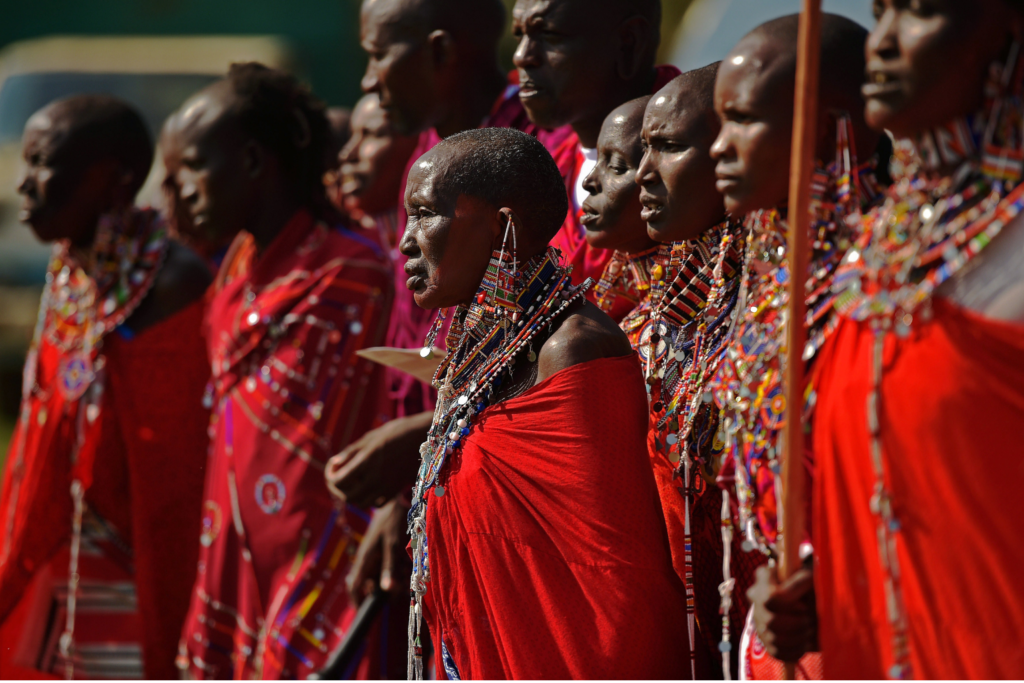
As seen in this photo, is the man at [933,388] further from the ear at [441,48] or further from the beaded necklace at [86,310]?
the beaded necklace at [86,310]

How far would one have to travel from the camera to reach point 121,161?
580 centimetres

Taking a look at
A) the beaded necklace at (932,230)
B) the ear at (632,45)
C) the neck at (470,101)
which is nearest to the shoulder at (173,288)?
the neck at (470,101)

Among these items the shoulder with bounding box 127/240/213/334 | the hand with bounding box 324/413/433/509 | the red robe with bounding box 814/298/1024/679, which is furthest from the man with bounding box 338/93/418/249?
the red robe with bounding box 814/298/1024/679

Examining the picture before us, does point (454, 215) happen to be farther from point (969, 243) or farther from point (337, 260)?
point (337, 260)

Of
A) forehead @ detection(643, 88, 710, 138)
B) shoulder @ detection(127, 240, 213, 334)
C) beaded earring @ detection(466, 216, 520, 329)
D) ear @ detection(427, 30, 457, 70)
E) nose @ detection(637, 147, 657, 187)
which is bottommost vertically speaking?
beaded earring @ detection(466, 216, 520, 329)

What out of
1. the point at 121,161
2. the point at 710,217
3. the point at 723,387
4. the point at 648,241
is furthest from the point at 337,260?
the point at 723,387

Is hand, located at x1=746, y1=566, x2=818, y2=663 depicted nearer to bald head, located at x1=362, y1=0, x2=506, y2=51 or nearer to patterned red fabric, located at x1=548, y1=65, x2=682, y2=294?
patterned red fabric, located at x1=548, y1=65, x2=682, y2=294

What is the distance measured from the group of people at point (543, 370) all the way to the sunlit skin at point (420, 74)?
1cm

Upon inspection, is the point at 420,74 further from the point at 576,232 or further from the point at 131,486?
the point at 131,486

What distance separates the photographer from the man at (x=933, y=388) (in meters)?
2.18

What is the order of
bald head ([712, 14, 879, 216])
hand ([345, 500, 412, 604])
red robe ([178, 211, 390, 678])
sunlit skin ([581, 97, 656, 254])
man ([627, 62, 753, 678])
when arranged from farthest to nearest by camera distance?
red robe ([178, 211, 390, 678]) < hand ([345, 500, 412, 604]) < sunlit skin ([581, 97, 656, 254]) < man ([627, 62, 753, 678]) < bald head ([712, 14, 879, 216])

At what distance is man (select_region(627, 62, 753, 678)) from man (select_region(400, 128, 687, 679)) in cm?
19

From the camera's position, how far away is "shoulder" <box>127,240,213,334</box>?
5551mm

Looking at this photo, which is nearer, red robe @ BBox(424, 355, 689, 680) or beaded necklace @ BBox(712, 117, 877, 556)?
beaded necklace @ BBox(712, 117, 877, 556)
